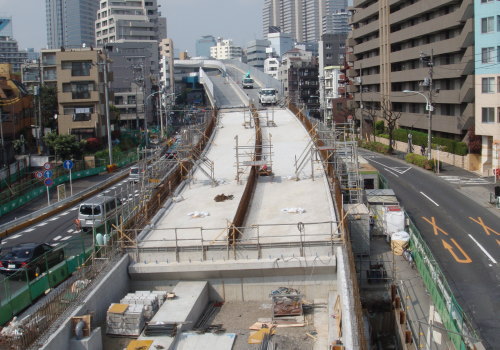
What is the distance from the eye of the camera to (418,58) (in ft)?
202

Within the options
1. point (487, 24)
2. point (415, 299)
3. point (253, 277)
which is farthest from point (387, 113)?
point (253, 277)

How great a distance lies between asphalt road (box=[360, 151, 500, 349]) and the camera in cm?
1981

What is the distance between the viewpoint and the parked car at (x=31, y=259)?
61.5 feet

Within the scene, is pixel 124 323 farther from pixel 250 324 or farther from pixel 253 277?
pixel 253 277

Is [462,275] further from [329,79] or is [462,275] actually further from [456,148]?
[329,79]

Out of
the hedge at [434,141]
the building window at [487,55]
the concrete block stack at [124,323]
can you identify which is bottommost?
the concrete block stack at [124,323]

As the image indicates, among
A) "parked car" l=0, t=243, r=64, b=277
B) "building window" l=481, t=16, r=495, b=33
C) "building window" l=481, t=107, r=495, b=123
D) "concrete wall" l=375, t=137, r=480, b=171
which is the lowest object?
"parked car" l=0, t=243, r=64, b=277

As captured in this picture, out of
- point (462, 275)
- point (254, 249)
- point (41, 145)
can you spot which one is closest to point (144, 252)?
point (254, 249)

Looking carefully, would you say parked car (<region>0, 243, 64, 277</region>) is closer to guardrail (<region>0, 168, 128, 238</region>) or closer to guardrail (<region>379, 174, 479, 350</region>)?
guardrail (<region>0, 168, 128, 238</region>)

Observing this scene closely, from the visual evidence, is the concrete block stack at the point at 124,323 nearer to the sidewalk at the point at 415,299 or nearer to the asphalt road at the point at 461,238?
the sidewalk at the point at 415,299

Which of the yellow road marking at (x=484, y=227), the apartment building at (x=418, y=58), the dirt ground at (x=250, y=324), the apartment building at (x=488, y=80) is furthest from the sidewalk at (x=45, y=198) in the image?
the apartment building at (x=488, y=80)

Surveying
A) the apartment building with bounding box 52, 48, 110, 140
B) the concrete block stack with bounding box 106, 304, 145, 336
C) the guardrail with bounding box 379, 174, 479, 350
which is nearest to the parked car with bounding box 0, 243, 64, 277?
the concrete block stack with bounding box 106, 304, 145, 336

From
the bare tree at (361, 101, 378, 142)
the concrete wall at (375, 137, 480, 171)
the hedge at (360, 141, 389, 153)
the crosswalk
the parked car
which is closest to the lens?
the parked car

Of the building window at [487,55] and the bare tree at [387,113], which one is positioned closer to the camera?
the building window at [487,55]
